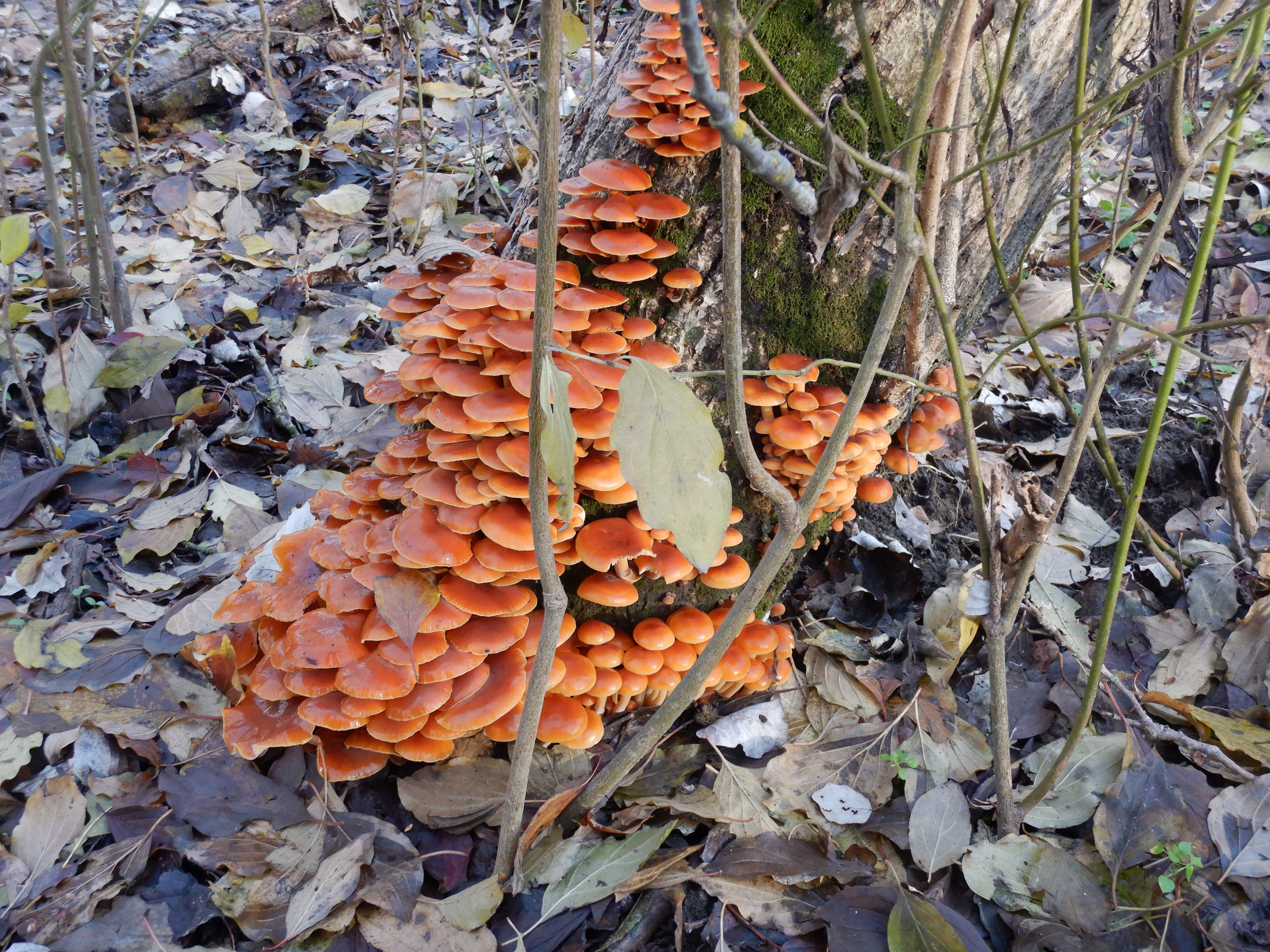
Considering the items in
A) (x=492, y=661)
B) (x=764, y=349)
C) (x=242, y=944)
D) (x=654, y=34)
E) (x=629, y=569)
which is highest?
(x=654, y=34)

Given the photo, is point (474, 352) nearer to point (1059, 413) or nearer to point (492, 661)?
point (492, 661)

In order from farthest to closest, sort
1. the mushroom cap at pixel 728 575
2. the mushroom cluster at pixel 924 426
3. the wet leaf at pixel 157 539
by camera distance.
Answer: the wet leaf at pixel 157 539, the mushroom cluster at pixel 924 426, the mushroom cap at pixel 728 575

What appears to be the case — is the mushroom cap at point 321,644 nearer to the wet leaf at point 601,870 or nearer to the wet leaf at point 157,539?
the wet leaf at point 601,870

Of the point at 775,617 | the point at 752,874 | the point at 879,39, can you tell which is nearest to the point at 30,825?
the point at 752,874

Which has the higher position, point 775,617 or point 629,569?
point 629,569

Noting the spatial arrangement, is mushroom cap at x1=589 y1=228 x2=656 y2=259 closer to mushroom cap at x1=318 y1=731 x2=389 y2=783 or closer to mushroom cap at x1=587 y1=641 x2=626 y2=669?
mushroom cap at x1=587 y1=641 x2=626 y2=669

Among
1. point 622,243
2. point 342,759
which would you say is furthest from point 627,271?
point 342,759

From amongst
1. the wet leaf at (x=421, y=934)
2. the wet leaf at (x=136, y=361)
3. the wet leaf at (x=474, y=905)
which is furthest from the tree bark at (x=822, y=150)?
the wet leaf at (x=136, y=361)
